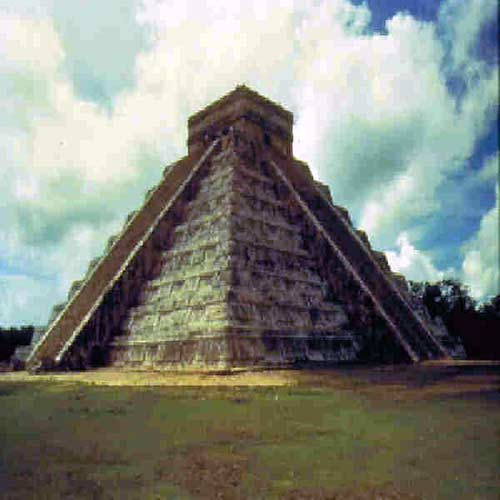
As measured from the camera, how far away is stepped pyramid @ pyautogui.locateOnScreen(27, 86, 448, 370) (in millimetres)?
16188

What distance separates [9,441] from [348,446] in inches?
167

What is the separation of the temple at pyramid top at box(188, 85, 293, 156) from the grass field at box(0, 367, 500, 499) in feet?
61.7

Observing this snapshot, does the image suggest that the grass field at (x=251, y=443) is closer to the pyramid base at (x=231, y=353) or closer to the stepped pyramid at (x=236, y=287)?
the pyramid base at (x=231, y=353)

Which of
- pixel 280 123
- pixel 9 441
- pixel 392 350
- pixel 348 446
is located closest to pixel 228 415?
pixel 348 446

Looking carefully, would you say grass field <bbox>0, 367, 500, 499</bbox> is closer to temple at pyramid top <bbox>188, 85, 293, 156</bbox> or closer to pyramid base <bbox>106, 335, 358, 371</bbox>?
pyramid base <bbox>106, 335, 358, 371</bbox>

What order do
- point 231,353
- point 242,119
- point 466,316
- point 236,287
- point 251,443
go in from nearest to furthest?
point 251,443
point 231,353
point 236,287
point 242,119
point 466,316

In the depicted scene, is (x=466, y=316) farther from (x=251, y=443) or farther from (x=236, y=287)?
(x=251, y=443)

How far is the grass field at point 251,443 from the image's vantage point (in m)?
4.13

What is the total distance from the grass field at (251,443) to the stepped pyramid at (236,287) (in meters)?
5.52

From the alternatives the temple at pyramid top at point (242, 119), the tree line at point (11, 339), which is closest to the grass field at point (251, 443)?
the temple at pyramid top at point (242, 119)

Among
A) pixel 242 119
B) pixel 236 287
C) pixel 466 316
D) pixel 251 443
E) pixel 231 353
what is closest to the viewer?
pixel 251 443

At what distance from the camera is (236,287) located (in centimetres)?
1644

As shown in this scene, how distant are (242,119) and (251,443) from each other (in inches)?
867

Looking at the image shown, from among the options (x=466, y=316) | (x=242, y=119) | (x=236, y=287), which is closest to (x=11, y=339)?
(x=242, y=119)
